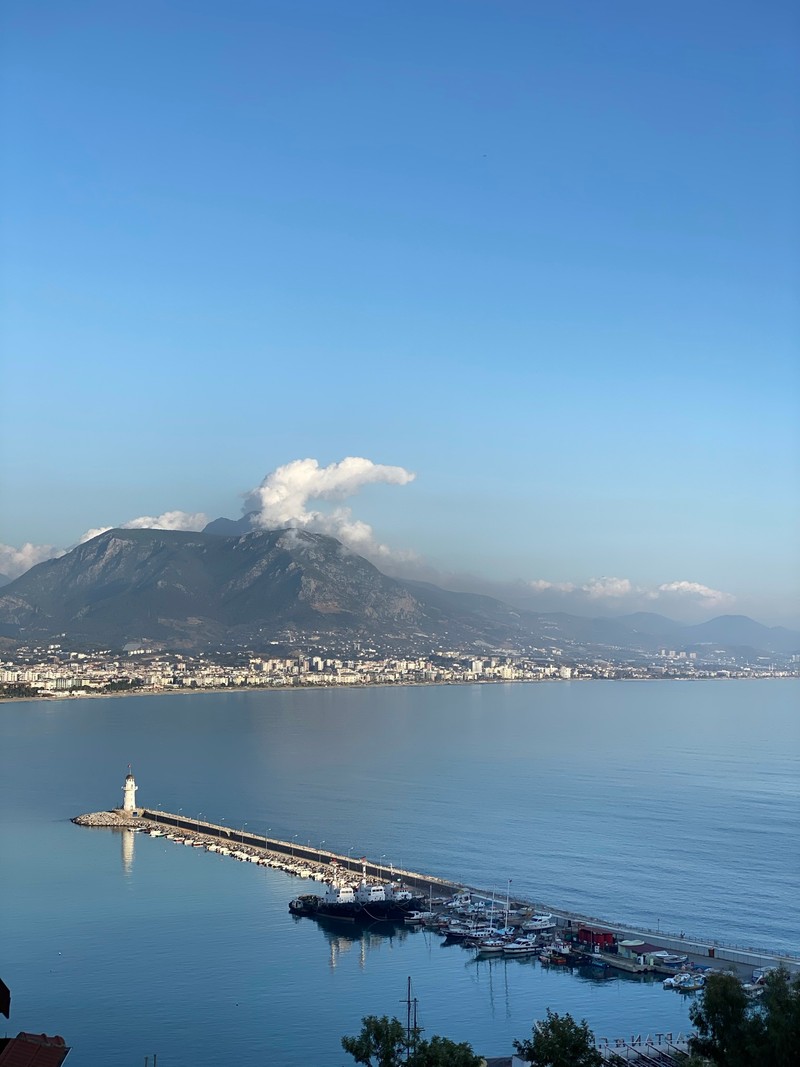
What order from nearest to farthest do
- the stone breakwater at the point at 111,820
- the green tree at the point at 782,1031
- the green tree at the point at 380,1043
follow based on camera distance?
the green tree at the point at 782,1031
the green tree at the point at 380,1043
the stone breakwater at the point at 111,820

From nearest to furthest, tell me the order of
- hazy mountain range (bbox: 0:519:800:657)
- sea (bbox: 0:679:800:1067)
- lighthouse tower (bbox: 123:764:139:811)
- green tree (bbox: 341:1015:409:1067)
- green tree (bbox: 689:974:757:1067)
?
green tree (bbox: 689:974:757:1067), green tree (bbox: 341:1015:409:1067), sea (bbox: 0:679:800:1067), lighthouse tower (bbox: 123:764:139:811), hazy mountain range (bbox: 0:519:800:657)

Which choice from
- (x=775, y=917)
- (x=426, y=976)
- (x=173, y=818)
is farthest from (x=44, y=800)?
(x=775, y=917)

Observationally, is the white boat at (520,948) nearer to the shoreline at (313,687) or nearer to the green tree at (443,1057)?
the green tree at (443,1057)

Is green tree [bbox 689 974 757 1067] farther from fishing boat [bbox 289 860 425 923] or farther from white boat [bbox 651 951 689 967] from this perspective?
fishing boat [bbox 289 860 425 923]

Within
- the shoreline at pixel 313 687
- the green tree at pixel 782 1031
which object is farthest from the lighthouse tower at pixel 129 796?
the shoreline at pixel 313 687

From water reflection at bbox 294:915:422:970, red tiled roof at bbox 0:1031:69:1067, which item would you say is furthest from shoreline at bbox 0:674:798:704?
red tiled roof at bbox 0:1031:69:1067

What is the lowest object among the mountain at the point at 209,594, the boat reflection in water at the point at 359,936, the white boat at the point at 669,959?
the boat reflection in water at the point at 359,936

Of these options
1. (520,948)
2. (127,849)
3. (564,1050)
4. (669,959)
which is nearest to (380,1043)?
(564,1050)
